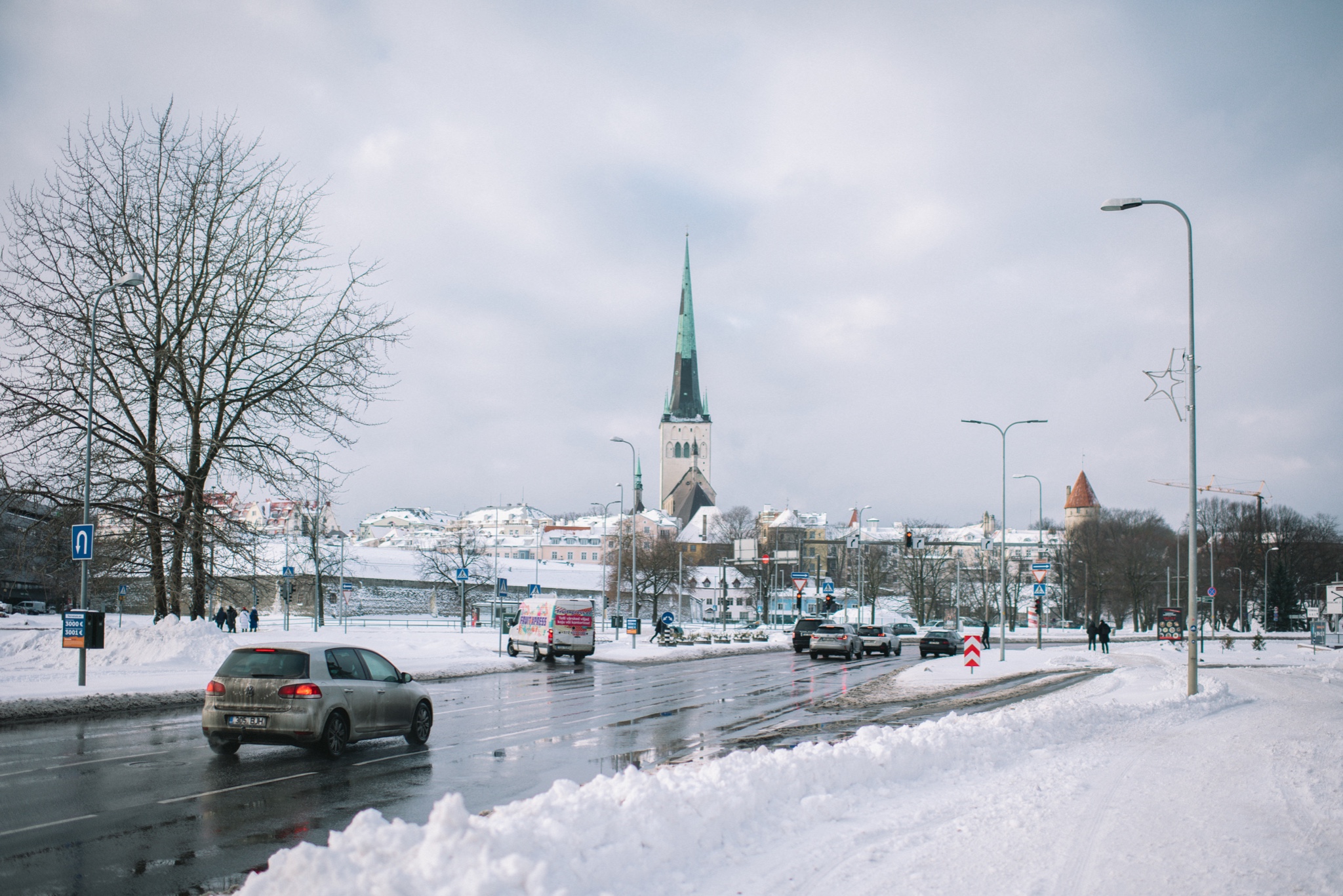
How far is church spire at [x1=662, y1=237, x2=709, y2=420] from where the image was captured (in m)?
168

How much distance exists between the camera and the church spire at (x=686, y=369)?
168 m

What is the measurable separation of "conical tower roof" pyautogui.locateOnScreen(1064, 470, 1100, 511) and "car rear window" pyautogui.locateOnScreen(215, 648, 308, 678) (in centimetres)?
13710

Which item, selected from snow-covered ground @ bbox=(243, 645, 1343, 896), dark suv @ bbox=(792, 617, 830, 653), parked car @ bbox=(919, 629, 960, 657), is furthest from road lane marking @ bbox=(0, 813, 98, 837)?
parked car @ bbox=(919, 629, 960, 657)

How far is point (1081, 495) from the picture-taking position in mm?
136750

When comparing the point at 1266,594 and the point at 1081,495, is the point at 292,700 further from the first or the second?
the point at 1081,495

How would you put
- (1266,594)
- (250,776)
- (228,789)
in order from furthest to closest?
(1266,594) → (250,776) → (228,789)

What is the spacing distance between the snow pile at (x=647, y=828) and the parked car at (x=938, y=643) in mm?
32517

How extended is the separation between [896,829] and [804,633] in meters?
41.0

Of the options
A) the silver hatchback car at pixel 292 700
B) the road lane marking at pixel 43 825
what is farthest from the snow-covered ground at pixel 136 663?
the road lane marking at pixel 43 825

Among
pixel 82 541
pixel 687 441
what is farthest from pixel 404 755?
pixel 687 441

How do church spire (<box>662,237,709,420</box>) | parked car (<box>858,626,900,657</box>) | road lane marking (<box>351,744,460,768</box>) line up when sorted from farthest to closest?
church spire (<box>662,237,709,420</box>), parked car (<box>858,626,900,657</box>), road lane marking (<box>351,744,460,768</box>)

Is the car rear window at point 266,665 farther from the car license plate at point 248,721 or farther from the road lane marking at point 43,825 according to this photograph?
the road lane marking at point 43,825

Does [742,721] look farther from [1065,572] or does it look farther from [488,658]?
[1065,572]

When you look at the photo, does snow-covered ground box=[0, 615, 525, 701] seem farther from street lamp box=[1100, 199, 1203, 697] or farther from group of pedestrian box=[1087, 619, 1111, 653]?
group of pedestrian box=[1087, 619, 1111, 653]
